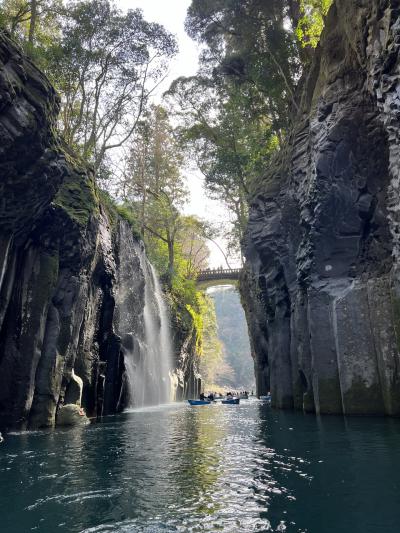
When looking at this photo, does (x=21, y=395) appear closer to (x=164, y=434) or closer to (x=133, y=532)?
(x=164, y=434)

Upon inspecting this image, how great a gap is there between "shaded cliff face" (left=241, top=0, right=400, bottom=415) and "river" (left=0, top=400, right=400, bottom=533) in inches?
141

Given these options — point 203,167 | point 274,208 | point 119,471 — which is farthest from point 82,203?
point 203,167

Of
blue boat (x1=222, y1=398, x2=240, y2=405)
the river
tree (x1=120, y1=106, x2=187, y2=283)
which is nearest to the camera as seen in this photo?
the river

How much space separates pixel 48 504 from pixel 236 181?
95.2 feet

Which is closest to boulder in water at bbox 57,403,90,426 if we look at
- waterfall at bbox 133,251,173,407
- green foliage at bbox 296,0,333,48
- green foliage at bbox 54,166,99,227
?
green foliage at bbox 54,166,99,227

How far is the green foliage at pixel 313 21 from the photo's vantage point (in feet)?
74.1

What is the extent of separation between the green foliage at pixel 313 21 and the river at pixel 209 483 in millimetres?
20277

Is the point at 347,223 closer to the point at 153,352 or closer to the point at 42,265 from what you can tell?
the point at 42,265

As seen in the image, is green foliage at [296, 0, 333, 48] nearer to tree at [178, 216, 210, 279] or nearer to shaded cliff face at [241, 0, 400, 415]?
shaded cliff face at [241, 0, 400, 415]

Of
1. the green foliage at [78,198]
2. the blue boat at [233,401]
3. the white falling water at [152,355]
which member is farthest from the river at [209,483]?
the blue boat at [233,401]

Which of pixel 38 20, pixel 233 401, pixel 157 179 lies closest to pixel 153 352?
pixel 233 401

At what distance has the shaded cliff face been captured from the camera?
44.0 ft

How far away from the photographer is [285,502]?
5.60 meters

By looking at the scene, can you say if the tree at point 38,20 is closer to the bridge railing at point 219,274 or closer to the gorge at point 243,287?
the gorge at point 243,287
